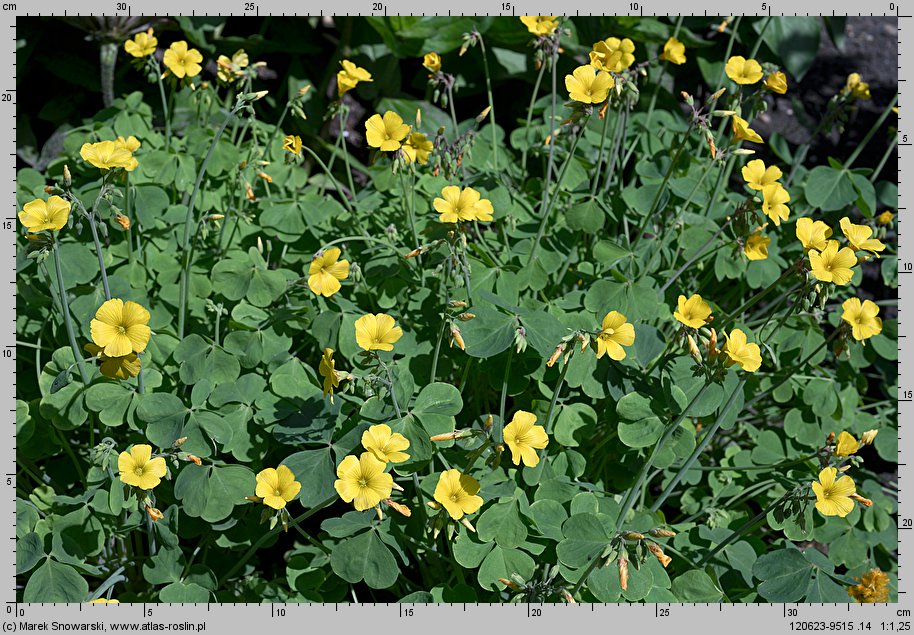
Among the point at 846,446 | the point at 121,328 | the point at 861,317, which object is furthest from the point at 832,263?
the point at 121,328

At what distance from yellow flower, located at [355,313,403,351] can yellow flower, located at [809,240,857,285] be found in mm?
1020

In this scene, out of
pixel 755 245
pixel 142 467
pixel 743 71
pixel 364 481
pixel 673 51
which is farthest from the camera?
pixel 673 51

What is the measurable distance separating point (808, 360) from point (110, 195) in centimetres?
209

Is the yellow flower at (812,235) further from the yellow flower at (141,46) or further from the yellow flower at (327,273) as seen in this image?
the yellow flower at (141,46)

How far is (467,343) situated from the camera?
215cm

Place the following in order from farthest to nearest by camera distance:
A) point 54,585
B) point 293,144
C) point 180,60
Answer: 1. point 180,60
2. point 293,144
3. point 54,585

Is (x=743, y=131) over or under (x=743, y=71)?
under

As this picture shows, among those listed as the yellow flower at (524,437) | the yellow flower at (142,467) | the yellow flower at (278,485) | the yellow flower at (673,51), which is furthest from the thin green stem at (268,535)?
the yellow flower at (673,51)

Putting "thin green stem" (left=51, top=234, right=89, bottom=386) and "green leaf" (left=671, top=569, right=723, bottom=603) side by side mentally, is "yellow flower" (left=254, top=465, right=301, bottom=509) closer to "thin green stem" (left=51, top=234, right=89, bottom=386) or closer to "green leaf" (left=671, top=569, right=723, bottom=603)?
"thin green stem" (left=51, top=234, right=89, bottom=386)

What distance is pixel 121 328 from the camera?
1937mm

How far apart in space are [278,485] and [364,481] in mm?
221

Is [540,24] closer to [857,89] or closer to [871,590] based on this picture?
[857,89]

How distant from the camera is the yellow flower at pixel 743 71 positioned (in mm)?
2602

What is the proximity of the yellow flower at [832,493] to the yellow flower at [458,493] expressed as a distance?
0.83m
